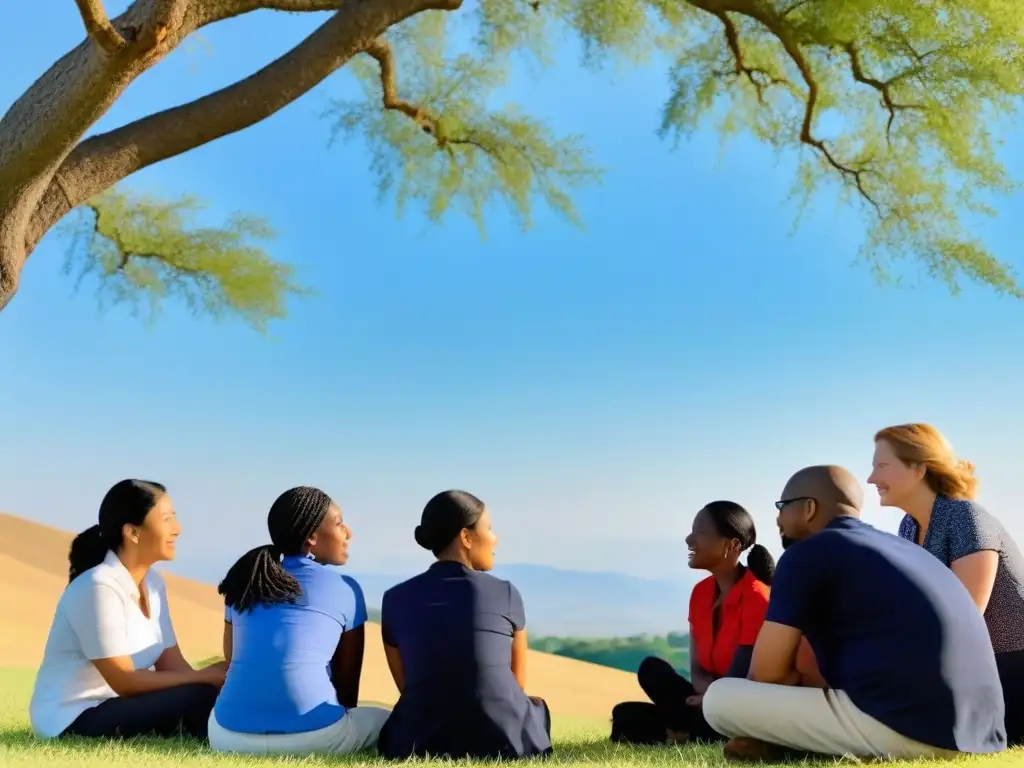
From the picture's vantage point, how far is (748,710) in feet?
11.8

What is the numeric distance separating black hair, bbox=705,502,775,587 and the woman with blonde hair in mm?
548

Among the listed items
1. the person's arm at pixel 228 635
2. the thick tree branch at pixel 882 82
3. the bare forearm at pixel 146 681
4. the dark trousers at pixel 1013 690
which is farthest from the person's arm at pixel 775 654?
the thick tree branch at pixel 882 82

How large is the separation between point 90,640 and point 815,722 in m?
2.88

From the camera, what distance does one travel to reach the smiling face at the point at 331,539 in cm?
415

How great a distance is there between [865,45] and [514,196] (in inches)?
138

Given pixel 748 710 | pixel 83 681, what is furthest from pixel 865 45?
pixel 83 681

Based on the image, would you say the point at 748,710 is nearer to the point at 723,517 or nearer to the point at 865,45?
the point at 723,517

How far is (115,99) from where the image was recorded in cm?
601

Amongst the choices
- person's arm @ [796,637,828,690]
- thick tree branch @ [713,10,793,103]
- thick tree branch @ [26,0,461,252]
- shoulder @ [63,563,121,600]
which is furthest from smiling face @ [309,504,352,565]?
thick tree branch @ [713,10,793,103]

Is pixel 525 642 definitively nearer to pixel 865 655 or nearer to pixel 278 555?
pixel 278 555

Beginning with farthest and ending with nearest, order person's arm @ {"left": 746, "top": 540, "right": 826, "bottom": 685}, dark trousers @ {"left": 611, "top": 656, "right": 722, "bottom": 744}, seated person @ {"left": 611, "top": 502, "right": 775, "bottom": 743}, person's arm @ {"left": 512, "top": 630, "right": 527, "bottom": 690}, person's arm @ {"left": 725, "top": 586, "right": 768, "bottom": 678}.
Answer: dark trousers @ {"left": 611, "top": 656, "right": 722, "bottom": 744} → seated person @ {"left": 611, "top": 502, "right": 775, "bottom": 743} → person's arm @ {"left": 725, "top": 586, "right": 768, "bottom": 678} → person's arm @ {"left": 512, "top": 630, "right": 527, "bottom": 690} → person's arm @ {"left": 746, "top": 540, "right": 826, "bottom": 685}

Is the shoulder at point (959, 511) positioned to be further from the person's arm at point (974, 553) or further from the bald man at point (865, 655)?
the bald man at point (865, 655)

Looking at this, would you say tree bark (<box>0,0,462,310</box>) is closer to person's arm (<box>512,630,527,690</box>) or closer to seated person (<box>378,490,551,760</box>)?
seated person (<box>378,490,551,760</box>)

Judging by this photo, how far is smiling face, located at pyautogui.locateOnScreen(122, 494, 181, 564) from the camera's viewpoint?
4.51 metres
